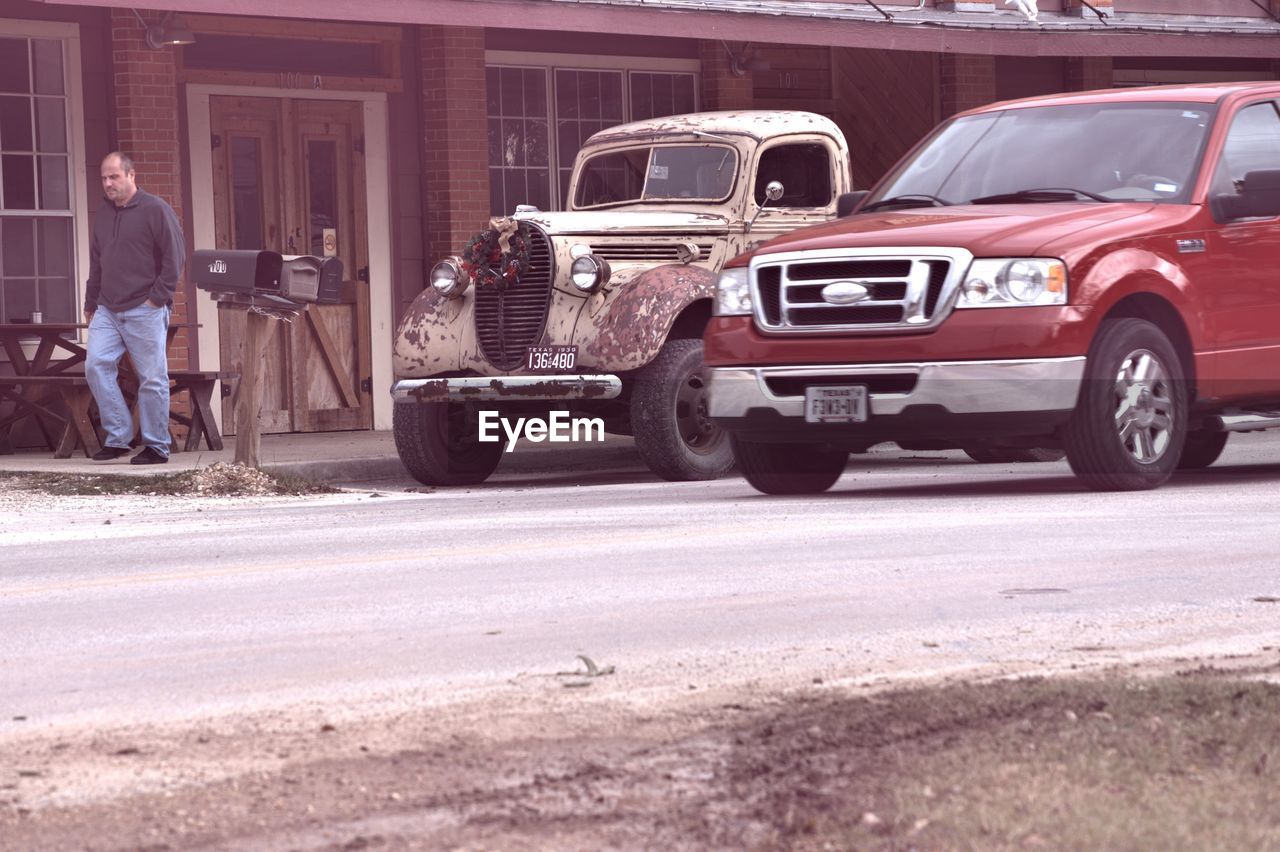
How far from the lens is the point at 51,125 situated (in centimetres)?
1708

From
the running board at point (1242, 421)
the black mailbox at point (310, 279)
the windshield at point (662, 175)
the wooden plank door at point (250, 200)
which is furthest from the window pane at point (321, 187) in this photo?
the running board at point (1242, 421)

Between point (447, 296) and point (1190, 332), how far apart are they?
4808mm

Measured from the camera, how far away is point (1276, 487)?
10.9 m

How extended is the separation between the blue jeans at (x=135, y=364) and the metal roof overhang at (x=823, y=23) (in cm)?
214

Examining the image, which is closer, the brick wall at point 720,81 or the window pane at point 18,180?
the window pane at point 18,180

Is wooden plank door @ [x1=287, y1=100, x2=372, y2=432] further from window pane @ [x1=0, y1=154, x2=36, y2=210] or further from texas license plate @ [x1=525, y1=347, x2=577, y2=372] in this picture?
A: texas license plate @ [x1=525, y1=347, x2=577, y2=372]

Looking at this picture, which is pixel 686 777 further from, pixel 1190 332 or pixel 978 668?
pixel 1190 332

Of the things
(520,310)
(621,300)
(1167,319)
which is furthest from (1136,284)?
(520,310)

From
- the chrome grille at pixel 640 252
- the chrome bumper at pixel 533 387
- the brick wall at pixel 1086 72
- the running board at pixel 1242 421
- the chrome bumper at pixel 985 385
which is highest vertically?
the brick wall at pixel 1086 72

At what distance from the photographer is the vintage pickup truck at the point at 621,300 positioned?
12672 mm

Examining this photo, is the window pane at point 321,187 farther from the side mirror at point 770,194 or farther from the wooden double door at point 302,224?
the side mirror at point 770,194

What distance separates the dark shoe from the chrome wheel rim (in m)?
6.73

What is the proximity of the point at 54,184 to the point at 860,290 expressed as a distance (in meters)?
8.96

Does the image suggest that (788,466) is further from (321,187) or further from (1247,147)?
(321,187)
